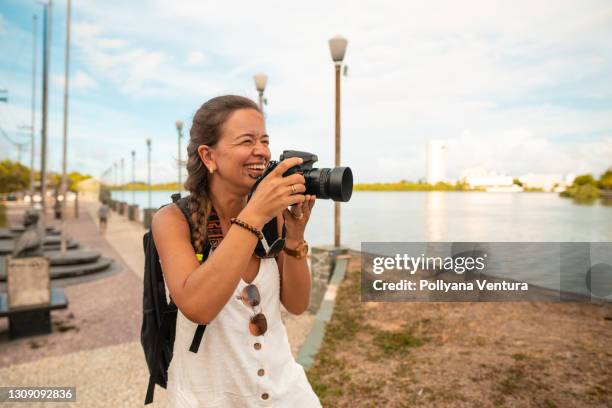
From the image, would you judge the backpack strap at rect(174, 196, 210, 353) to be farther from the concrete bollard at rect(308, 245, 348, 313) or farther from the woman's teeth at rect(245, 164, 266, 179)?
the concrete bollard at rect(308, 245, 348, 313)

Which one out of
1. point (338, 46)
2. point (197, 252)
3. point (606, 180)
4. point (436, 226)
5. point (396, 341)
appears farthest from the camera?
point (606, 180)

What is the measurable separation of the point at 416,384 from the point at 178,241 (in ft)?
11.5

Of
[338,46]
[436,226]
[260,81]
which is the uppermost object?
[338,46]

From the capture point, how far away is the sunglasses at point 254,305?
4.41ft

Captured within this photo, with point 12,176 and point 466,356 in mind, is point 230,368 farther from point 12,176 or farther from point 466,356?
point 12,176

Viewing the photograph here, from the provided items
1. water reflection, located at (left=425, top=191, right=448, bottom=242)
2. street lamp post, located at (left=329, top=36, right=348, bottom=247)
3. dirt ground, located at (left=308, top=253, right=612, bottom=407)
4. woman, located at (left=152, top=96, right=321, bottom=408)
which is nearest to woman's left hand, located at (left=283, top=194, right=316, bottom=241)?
woman, located at (left=152, top=96, right=321, bottom=408)

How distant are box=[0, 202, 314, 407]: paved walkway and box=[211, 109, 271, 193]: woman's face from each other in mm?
3394

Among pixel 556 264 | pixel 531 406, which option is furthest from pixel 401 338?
pixel 556 264

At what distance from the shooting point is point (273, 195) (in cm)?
123

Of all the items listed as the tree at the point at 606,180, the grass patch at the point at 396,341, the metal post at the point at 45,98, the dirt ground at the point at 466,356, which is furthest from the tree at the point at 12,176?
the tree at the point at 606,180

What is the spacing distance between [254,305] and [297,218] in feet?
1.14

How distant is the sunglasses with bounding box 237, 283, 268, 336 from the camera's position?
1.34m

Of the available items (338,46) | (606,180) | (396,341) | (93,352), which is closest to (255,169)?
(396,341)

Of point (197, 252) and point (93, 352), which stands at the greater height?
point (197, 252)
